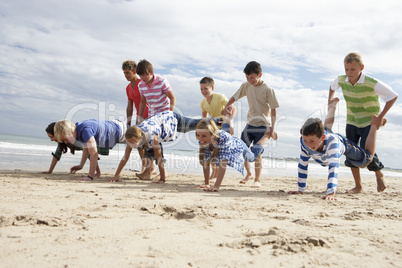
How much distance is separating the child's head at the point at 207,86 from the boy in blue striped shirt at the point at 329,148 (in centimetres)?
216

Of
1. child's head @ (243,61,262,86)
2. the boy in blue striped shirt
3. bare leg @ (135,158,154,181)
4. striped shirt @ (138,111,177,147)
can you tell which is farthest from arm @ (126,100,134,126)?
the boy in blue striped shirt

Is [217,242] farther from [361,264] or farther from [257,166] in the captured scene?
[257,166]

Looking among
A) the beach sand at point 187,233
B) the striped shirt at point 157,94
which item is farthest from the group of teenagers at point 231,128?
the beach sand at point 187,233

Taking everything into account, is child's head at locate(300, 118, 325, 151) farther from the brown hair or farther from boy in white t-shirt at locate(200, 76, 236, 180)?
the brown hair

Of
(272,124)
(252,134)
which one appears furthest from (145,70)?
(272,124)

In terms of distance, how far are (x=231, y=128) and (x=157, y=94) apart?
1.45 meters

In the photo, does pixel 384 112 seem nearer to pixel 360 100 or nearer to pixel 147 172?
pixel 360 100

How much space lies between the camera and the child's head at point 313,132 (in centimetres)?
380

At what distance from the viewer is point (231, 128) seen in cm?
571

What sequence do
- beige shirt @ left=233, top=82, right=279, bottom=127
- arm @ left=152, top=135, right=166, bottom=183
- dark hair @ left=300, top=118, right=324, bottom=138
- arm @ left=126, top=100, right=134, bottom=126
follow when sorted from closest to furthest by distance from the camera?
dark hair @ left=300, top=118, right=324, bottom=138
arm @ left=152, top=135, right=166, bottom=183
beige shirt @ left=233, top=82, right=279, bottom=127
arm @ left=126, top=100, right=134, bottom=126

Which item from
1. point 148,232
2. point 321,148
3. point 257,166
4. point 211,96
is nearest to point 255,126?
point 257,166

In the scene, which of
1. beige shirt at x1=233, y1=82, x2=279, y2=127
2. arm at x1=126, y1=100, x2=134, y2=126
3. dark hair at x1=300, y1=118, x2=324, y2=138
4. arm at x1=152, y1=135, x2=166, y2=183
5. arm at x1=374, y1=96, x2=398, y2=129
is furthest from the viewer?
arm at x1=126, y1=100, x2=134, y2=126

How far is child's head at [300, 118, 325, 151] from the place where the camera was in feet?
12.5

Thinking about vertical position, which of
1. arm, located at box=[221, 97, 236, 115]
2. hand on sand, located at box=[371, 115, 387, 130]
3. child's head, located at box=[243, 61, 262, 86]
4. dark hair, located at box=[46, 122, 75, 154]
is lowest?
dark hair, located at box=[46, 122, 75, 154]
